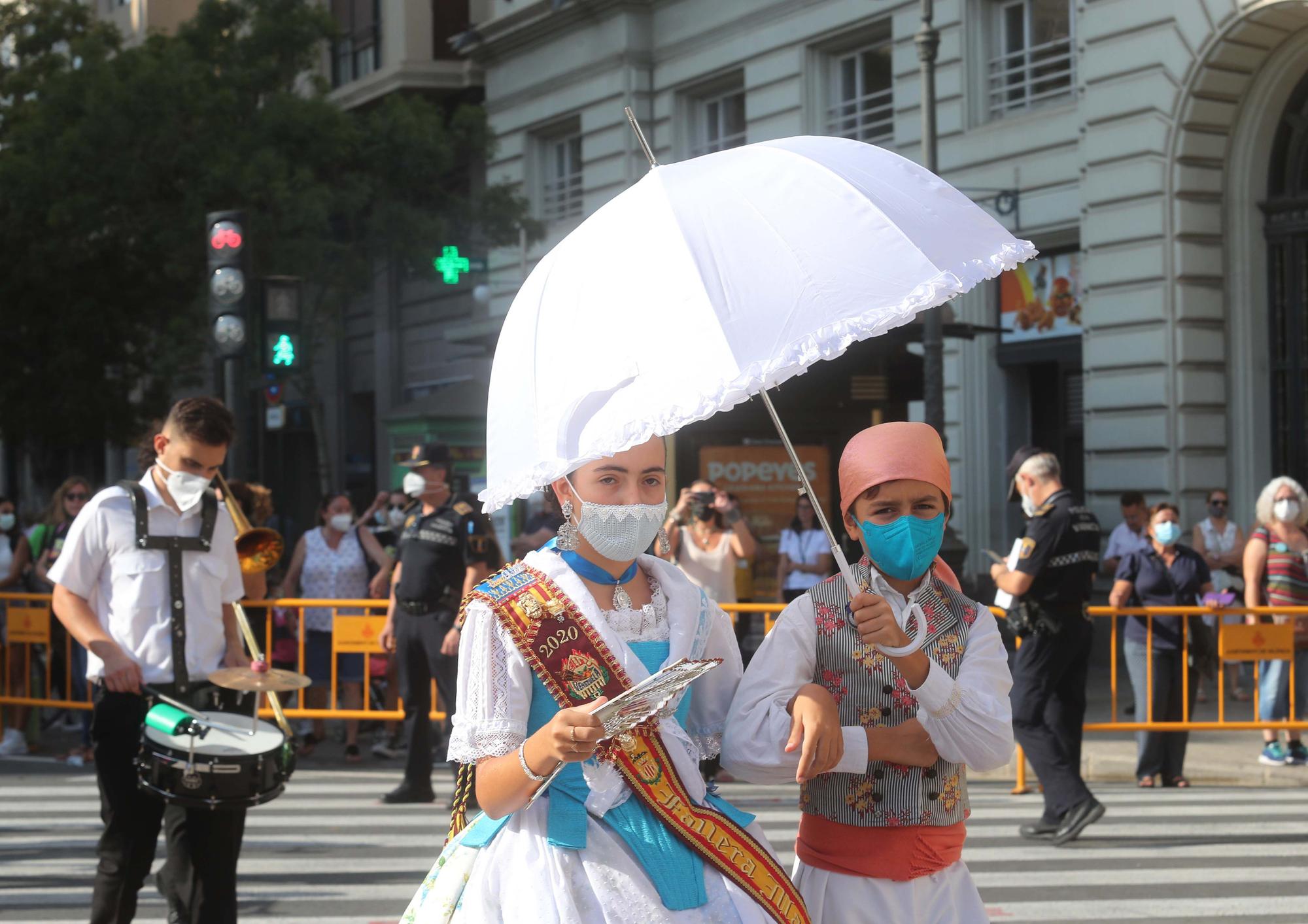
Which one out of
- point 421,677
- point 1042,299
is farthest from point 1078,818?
point 1042,299

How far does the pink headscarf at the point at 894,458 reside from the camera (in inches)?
129

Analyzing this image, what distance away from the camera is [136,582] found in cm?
552

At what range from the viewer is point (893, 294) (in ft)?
9.95

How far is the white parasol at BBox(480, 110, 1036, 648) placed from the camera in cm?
296

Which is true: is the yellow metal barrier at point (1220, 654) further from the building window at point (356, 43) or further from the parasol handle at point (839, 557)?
the building window at point (356, 43)

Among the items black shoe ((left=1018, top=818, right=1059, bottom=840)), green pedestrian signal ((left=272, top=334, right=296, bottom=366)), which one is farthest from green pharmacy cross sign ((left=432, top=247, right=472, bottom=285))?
black shoe ((left=1018, top=818, right=1059, bottom=840))

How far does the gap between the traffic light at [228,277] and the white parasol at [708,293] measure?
8770 millimetres

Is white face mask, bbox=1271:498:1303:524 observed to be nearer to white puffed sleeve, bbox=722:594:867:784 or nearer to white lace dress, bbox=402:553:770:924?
white puffed sleeve, bbox=722:594:867:784

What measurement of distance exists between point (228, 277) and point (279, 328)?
0.72m

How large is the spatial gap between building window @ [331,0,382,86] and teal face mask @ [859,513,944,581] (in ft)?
95.6

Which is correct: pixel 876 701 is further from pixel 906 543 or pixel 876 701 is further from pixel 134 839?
pixel 134 839

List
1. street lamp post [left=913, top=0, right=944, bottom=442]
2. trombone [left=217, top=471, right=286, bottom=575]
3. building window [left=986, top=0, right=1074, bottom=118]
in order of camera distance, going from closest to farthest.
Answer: trombone [left=217, top=471, right=286, bottom=575]
street lamp post [left=913, top=0, right=944, bottom=442]
building window [left=986, top=0, right=1074, bottom=118]

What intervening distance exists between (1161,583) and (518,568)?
883cm

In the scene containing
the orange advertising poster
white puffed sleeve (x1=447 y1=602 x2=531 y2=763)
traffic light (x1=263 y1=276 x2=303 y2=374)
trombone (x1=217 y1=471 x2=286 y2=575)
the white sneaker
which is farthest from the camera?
the orange advertising poster
